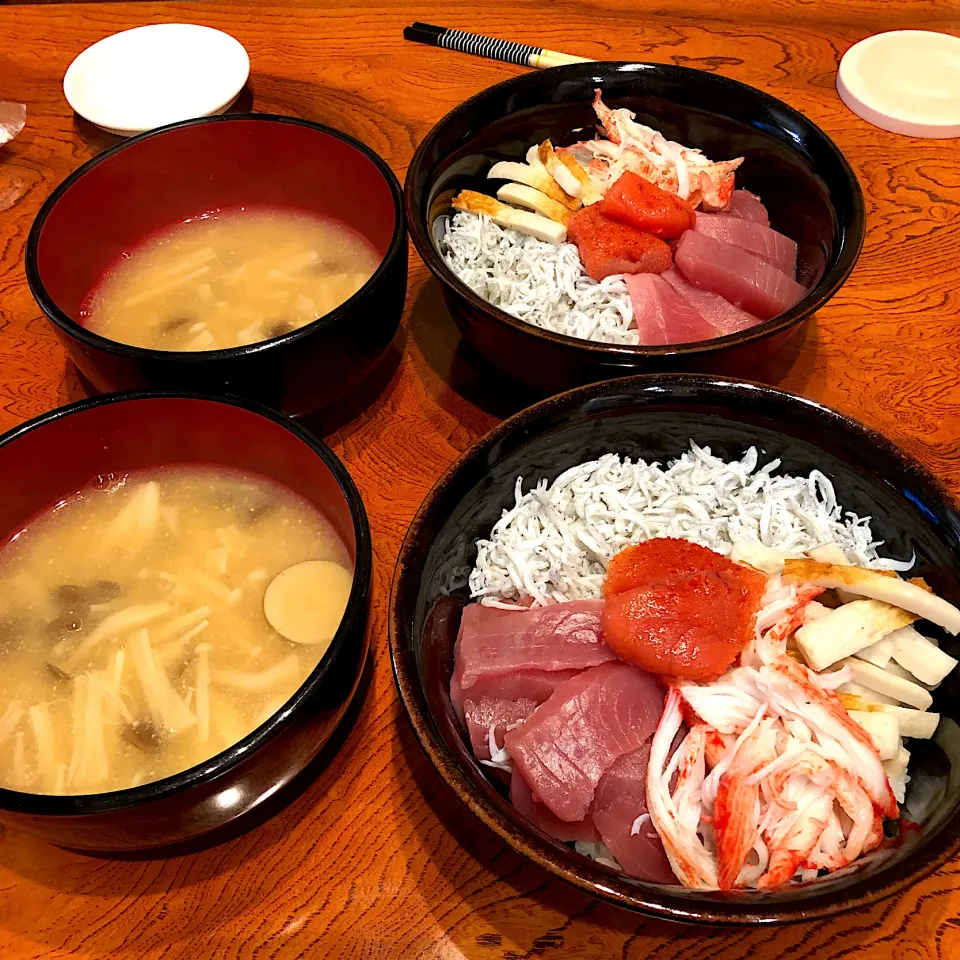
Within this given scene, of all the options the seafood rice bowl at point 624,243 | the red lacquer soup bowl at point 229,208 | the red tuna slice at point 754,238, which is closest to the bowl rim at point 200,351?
the red lacquer soup bowl at point 229,208

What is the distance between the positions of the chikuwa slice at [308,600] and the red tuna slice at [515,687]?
200 millimetres

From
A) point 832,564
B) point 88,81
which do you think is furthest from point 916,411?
point 88,81

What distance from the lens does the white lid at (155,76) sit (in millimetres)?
2236

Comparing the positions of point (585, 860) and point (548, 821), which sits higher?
point (585, 860)

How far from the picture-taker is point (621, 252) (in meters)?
1.64

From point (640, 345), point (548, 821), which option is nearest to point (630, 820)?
point (548, 821)

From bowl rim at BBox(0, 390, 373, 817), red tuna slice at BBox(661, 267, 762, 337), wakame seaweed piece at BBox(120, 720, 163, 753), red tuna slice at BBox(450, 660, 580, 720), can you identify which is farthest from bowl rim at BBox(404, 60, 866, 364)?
wakame seaweed piece at BBox(120, 720, 163, 753)

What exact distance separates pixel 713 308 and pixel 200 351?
0.91 meters

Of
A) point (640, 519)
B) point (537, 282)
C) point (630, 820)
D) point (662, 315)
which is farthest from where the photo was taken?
point (537, 282)

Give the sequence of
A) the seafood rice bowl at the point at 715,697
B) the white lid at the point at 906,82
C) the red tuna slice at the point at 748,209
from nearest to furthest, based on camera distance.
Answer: the seafood rice bowl at the point at 715,697 < the red tuna slice at the point at 748,209 < the white lid at the point at 906,82

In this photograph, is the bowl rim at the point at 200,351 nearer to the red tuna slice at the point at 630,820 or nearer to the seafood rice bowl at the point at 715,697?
the seafood rice bowl at the point at 715,697

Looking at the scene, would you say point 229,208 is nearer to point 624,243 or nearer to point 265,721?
point 624,243

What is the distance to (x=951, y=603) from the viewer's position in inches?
44.1

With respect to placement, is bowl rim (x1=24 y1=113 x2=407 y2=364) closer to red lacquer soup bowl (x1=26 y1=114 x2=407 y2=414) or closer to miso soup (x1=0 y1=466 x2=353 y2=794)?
red lacquer soup bowl (x1=26 y1=114 x2=407 y2=414)
